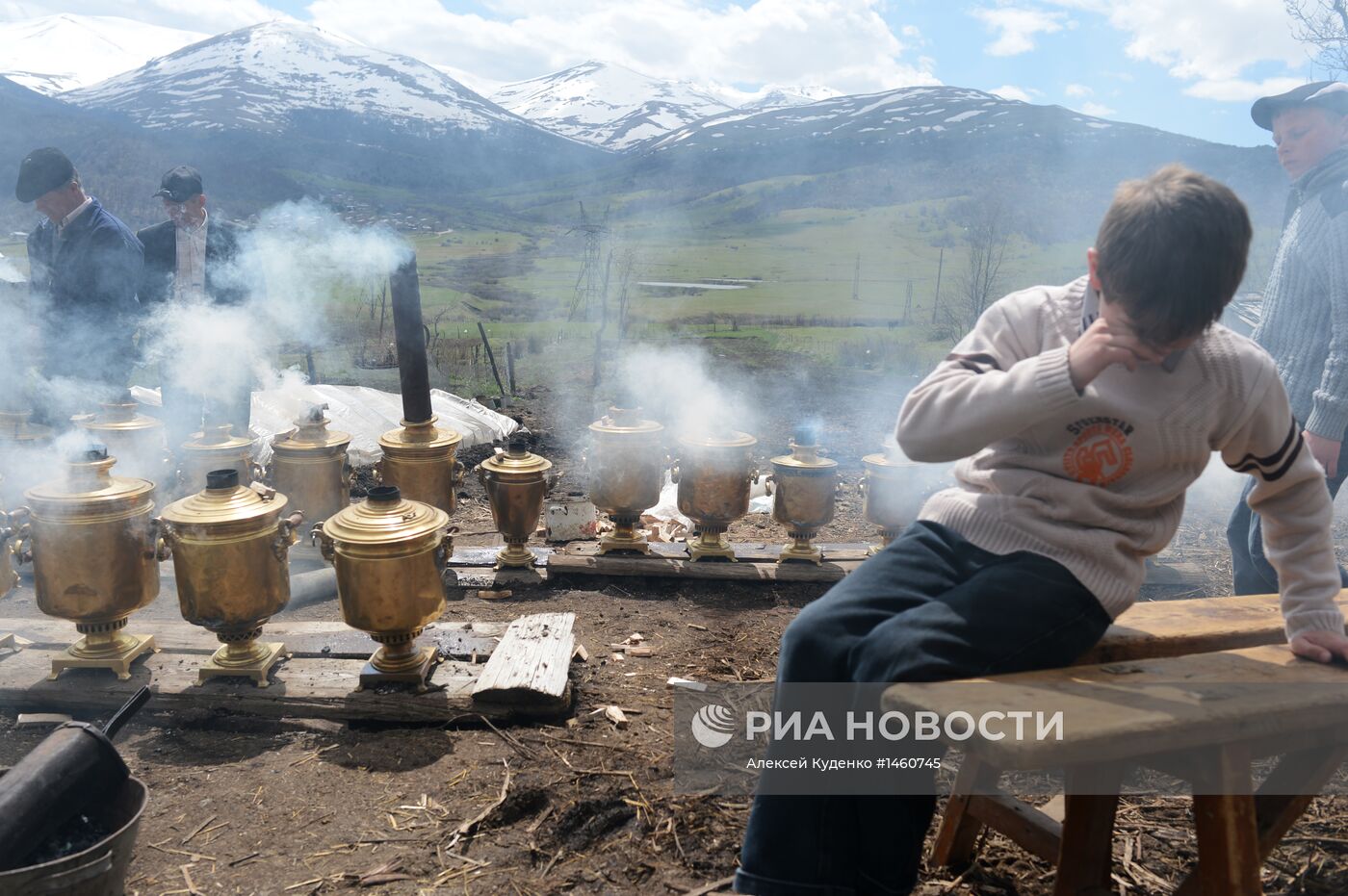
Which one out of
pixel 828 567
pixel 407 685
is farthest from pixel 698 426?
pixel 407 685

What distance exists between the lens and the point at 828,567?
17.4 feet

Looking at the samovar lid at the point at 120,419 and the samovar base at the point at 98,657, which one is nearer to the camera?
the samovar base at the point at 98,657

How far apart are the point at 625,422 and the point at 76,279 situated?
3622 millimetres

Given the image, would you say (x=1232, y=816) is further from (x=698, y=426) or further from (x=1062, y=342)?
(x=698, y=426)

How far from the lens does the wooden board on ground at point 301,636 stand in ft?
12.6

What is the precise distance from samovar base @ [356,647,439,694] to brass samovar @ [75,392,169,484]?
9.45 ft

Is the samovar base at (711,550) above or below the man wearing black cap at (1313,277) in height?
below

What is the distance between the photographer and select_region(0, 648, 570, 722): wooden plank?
3389 mm

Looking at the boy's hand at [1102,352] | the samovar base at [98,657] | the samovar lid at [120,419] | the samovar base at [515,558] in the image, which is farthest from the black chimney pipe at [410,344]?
the boy's hand at [1102,352]

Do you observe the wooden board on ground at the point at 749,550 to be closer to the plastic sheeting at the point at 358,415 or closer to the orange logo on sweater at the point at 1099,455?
the plastic sheeting at the point at 358,415

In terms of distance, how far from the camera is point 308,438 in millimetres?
5074

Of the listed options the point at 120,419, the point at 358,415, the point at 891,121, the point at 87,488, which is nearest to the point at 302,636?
the point at 87,488

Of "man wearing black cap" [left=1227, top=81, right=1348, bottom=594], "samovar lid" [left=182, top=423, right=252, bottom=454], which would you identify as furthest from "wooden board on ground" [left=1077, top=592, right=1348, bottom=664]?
"samovar lid" [left=182, top=423, right=252, bottom=454]

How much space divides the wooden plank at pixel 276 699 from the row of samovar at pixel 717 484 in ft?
6.85
